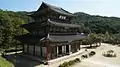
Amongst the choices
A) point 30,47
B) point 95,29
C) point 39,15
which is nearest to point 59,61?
point 30,47

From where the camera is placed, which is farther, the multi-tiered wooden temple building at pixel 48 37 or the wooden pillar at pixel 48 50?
the multi-tiered wooden temple building at pixel 48 37

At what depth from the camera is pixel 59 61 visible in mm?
18812

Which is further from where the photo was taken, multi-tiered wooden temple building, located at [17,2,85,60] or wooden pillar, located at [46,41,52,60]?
multi-tiered wooden temple building, located at [17,2,85,60]

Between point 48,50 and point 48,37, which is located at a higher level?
point 48,37

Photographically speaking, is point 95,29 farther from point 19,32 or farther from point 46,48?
point 46,48

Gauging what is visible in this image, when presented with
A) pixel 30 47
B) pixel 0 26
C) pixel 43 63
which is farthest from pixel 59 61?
pixel 0 26

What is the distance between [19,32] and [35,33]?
11799 millimetres

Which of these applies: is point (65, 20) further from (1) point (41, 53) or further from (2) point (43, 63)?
(2) point (43, 63)

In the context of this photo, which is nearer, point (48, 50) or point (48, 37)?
point (48, 37)

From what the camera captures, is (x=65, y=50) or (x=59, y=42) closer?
(x=59, y=42)

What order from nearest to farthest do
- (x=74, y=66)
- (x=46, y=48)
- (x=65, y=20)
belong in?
(x=74, y=66) < (x=46, y=48) < (x=65, y=20)

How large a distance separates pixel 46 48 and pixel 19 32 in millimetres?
16355

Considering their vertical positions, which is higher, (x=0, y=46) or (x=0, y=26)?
(x=0, y=26)

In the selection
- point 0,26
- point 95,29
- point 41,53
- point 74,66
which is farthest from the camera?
point 95,29
